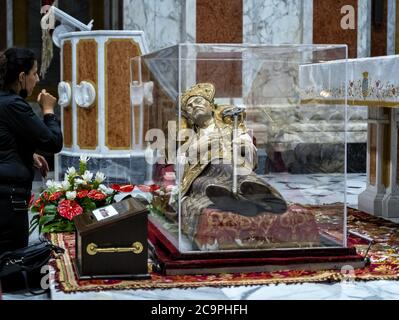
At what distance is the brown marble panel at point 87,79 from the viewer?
34.7 ft

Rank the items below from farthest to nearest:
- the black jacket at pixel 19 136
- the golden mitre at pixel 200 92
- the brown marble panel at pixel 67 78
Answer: the brown marble panel at pixel 67 78
the golden mitre at pixel 200 92
the black jacket at pixel 19 136

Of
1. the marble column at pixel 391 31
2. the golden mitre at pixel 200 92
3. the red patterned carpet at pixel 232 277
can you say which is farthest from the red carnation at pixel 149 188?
the marble column at pixel 391 31

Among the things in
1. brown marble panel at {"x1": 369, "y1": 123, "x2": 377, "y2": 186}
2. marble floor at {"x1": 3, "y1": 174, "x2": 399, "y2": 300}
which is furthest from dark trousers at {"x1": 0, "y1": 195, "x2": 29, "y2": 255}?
brown marble panel at {"x1": 369, "y1": 123, "x2": 377, "y2": 186}

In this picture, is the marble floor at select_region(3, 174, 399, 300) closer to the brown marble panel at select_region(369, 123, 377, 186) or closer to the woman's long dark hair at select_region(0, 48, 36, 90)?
the woman's long dark hair at select_region(0, 48, 36, 90)

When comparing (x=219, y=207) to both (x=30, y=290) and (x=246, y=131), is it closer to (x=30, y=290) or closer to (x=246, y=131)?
(x=246, y=131)

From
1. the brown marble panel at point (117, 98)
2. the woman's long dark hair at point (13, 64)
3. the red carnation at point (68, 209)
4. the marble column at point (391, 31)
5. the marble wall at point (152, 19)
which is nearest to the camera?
the woman's long dark hair at point (13, 64)

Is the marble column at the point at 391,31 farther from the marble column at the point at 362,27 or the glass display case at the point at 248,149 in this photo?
the glass display case at the point at 248,149

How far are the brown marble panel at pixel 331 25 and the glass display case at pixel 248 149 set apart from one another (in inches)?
269

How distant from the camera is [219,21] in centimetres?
1265

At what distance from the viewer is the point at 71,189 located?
729 centimetres

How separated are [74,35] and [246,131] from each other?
5160mm

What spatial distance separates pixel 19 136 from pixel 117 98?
5.44 metres

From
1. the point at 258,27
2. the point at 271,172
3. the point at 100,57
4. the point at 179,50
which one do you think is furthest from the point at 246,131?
the point at 258,27

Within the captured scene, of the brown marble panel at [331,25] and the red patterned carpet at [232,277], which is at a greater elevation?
the brown marble panel at [331,25]
